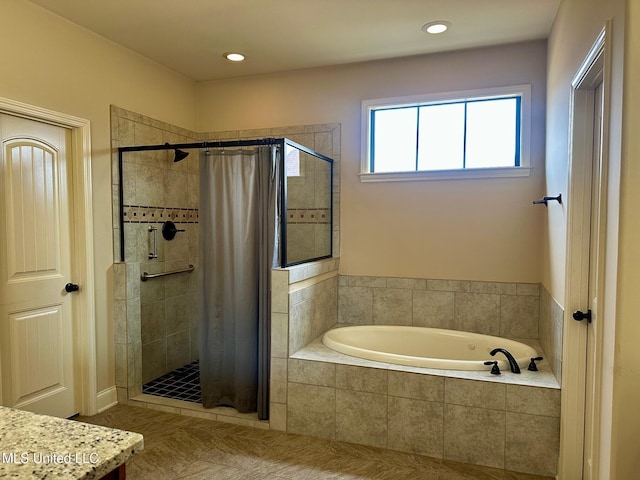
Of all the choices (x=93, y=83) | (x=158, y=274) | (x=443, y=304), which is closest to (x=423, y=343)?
(x=443, y=304)

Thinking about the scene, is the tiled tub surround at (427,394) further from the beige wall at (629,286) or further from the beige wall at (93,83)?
the beige wall at (93,83)

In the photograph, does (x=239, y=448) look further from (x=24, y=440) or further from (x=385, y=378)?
(x=24, y=440)

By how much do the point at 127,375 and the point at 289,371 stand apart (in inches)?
51.9

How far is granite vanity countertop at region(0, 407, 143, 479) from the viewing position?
81 centimetres

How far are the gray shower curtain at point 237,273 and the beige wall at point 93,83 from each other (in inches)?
28.9

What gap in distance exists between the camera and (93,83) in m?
3.06

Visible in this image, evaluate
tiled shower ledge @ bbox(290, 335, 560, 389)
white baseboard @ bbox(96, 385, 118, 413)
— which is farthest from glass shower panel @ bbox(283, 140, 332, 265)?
white baseboard @ bbox(96, 385, 118, 413)

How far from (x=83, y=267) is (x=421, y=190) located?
2.61m

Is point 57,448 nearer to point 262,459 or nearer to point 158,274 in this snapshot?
point 262,459

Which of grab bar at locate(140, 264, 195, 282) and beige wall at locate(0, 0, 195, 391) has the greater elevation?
beige wall at locate(0, 0, 195, 391)

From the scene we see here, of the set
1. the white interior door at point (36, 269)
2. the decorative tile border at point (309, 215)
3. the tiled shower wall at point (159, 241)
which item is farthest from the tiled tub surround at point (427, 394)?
the white interior door at point (36, 269)

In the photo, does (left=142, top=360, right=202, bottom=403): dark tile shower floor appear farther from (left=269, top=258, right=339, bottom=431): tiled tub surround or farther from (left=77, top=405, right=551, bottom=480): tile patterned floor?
(left=269, top=258, right=339, bottom=431): tiled tub surround

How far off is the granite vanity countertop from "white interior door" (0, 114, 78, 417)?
1.93 m

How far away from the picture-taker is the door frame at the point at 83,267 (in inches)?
116
